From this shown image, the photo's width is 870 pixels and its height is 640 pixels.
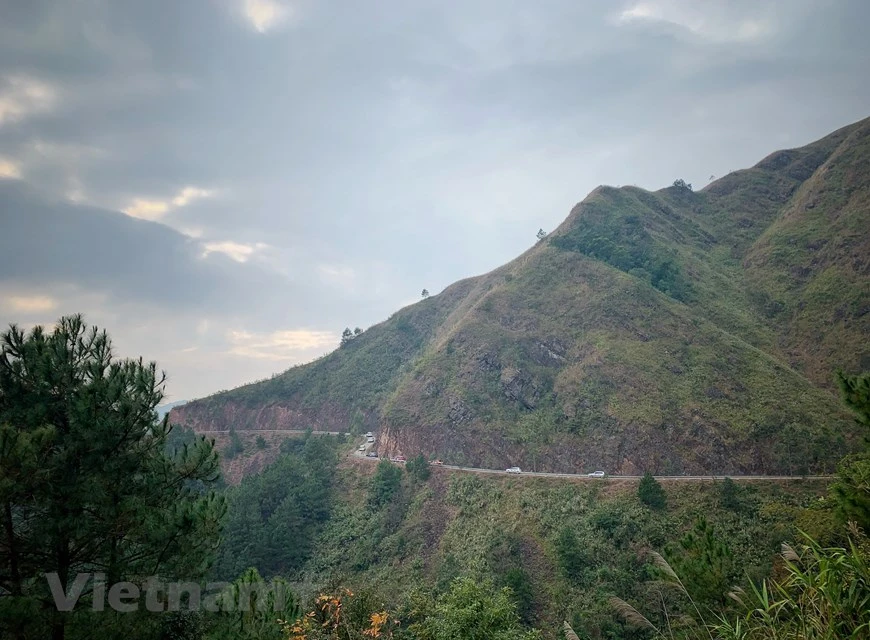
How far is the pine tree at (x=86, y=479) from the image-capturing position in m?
7.91

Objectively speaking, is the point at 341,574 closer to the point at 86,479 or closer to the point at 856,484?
the point at 86,479

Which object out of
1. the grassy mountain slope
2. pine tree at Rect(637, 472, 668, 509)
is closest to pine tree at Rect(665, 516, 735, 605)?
the grassy mountain slope

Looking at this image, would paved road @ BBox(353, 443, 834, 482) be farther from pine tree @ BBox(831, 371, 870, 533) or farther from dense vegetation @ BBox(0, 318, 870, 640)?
pine tree @ BBox(831, 371, 870, 533)

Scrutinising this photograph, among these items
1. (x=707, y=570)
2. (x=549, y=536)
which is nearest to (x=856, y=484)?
(x=707, y=570)

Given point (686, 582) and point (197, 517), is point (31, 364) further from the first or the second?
point (686, 582)

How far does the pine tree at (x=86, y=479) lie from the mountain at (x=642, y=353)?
35272mm

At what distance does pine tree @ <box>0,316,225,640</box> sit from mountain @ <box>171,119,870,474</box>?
35272 millimetres

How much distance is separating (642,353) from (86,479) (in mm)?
47593

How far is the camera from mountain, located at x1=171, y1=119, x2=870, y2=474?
36438 mm

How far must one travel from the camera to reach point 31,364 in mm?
9039

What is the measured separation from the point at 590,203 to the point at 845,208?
1407 inches

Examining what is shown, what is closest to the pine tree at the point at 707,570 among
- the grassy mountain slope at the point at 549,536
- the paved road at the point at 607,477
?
the grassy mountain slope at the point at 549,536

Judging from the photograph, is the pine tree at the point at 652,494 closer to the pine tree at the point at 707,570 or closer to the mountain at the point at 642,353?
the mountain at the point at 642,353

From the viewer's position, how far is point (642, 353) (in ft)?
151
